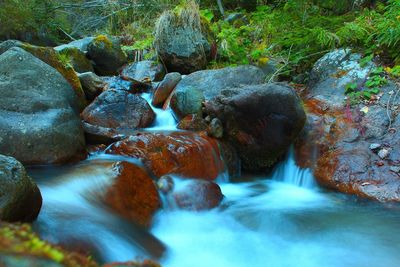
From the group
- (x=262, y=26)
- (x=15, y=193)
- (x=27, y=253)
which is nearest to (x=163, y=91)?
(x=262, y=26)

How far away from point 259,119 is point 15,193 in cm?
360

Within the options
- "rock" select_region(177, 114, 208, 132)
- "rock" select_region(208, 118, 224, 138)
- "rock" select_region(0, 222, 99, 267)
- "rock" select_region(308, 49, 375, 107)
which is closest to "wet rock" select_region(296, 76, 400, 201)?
"rock" select_region(308, 49, 375, 107)

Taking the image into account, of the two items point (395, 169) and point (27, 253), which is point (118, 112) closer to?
point (395, 169)

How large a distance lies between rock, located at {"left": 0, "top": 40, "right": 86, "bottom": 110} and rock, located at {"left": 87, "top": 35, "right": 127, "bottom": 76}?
3319 mm

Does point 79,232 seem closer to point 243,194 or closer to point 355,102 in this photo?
point 243,194

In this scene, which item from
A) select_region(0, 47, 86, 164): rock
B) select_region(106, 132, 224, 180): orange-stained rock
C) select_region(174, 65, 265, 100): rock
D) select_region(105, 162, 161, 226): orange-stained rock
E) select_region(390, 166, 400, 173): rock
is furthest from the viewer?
select_region(174, 65, 265, 100): rock

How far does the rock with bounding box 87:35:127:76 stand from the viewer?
9602 millimetres

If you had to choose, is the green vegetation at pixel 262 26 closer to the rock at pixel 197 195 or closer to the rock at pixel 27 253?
the rock at pixel 197 195

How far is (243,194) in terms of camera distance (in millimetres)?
5016

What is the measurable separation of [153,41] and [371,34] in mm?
5046

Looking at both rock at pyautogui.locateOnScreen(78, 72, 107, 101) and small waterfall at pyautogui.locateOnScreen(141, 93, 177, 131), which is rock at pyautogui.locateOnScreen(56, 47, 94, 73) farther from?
small waterfall at pyautogui.locateOnScreen(141, 93, 177, 131)

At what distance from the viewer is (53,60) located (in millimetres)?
6117

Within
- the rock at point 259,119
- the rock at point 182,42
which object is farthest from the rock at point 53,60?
the rock at point 182,42

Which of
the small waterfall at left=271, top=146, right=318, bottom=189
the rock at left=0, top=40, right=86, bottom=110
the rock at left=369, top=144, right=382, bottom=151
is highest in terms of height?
the rock at left=0, top=40, right=86, bottom=110
